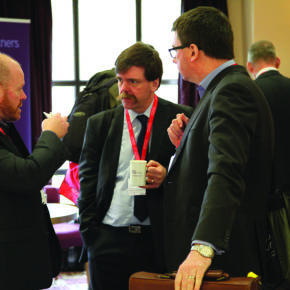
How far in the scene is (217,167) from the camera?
149 cm

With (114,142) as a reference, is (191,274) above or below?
below

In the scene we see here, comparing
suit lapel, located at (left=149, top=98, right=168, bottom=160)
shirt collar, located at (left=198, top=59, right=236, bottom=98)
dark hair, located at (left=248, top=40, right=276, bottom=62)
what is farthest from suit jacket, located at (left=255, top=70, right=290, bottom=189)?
shirt collar, located at (left=198, top=59, right=236, bottom=98)

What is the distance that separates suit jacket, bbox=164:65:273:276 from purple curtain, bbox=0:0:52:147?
515 cm

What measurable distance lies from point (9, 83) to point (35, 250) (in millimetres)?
687

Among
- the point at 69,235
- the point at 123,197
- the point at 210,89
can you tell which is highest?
the point at 210,89

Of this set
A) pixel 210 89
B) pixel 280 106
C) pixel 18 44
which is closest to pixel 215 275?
pixel 210 89

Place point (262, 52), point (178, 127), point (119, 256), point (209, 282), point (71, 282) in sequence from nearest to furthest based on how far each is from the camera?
1. point (209, 282)
2. point (178, 127)
3. point (119, 256)
4. point (262, 52)
5. point (71, 282)

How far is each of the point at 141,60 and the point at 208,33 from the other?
2.38 feet

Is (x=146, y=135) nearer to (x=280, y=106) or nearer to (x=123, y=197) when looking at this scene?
(x=123, y=197)

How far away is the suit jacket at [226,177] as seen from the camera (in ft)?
4.81

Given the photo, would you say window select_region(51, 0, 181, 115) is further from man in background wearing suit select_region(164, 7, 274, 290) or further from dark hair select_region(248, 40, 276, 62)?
man in background wearing suit select_region(164, 7, 274, 290)

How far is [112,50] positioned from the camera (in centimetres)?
751

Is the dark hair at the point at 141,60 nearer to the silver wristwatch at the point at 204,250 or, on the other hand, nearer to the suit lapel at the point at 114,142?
the suit lapel at the point at 114,142

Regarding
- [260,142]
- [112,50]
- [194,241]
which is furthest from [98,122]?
[112,50]
